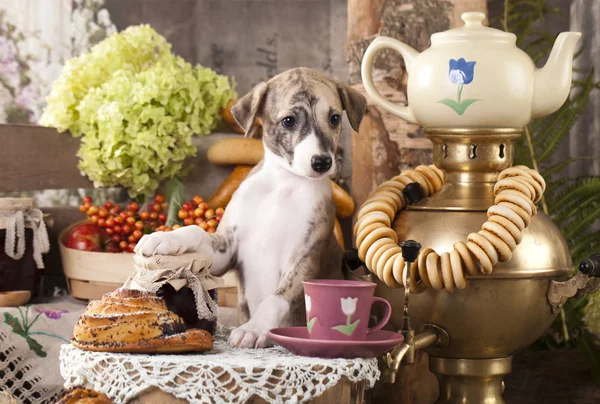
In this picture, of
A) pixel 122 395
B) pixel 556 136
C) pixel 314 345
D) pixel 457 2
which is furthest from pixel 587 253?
pixel 122 395

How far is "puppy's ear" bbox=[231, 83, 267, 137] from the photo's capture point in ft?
4.74

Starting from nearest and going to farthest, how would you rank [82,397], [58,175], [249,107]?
[82,397], [249,107], [58,175]

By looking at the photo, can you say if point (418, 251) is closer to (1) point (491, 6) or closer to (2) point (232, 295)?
(2) point (232, 295)

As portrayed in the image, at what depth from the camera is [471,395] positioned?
4.65ft

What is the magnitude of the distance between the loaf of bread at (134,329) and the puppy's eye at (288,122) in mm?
405

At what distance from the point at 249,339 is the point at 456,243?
0.38 m

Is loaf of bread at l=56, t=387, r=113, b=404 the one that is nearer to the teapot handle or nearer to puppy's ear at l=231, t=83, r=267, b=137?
puppy's ear at l=231, t=83, r=267, b=137

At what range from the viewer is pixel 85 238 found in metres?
1.95

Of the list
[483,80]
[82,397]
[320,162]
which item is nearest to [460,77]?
[483,80]

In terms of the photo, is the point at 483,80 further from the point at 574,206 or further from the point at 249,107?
the point at 574,206

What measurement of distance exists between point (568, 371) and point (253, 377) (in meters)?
1.16

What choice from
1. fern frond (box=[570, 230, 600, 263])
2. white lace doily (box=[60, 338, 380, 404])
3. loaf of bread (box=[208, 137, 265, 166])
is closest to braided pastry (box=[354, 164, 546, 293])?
white lace doily (box=[60, 338, 380, 404])

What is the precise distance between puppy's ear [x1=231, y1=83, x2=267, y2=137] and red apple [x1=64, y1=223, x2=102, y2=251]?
0.68 m

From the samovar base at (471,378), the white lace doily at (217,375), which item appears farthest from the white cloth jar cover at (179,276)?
the samovar base at (471,378)
